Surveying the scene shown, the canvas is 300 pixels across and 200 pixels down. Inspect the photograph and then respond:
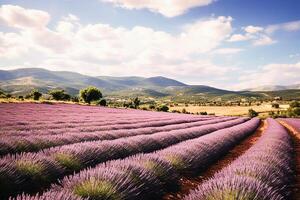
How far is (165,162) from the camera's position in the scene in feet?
18.1

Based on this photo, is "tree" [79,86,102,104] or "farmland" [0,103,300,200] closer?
"farmland" [0,103,300,200]

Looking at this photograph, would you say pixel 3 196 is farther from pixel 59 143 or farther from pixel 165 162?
pixel 59 143

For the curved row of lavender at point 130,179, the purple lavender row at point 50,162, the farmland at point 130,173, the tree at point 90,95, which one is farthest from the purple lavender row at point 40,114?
the tree at point 90,95

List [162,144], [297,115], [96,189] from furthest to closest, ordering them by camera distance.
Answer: [297,115] < [162,144] < [96,189]

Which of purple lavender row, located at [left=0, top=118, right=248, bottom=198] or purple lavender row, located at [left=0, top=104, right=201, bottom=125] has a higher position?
purple lavender row, located at [left=0, top=118, right=248, bottom=198]

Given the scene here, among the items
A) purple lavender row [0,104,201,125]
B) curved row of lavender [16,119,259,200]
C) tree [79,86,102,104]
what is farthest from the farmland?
tree [79,86,102,104]

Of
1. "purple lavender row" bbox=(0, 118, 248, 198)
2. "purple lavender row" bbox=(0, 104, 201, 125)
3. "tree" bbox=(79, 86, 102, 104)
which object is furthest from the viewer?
"tree" bbox=(79, 86, 102, 104)

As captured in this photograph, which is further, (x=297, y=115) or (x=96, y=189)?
(x=297, y=115)

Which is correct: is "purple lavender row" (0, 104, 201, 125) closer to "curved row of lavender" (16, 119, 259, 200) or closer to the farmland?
the farmland

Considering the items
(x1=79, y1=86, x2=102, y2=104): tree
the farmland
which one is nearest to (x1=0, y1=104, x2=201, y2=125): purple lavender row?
the farmland

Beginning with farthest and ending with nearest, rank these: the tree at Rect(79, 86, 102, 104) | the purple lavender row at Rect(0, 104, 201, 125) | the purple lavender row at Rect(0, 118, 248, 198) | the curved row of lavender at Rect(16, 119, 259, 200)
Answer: the tree at Rect(79, 86, 102, 104)
the purple lavender row at Rect(0, 104, 201, 125)
the purple lavender row at Rect(0, 118, 248, 198)
the curved row of lavender at Rect(16, 119, 259, 200)

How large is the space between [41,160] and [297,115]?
241ft

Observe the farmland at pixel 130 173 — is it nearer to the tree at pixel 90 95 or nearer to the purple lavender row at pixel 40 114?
the purple lavender row at pixel 40 114

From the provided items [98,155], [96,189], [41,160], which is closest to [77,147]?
[98,155]
